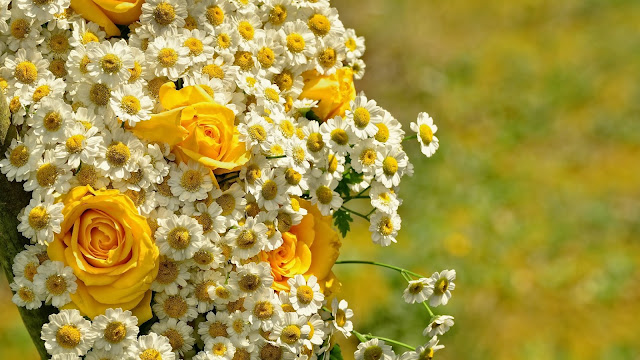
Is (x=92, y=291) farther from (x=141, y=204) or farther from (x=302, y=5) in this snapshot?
(x=302, y=5)

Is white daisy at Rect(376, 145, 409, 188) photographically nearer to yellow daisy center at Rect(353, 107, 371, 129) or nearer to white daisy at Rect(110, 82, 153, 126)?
yellow daisy center at Rect(353, 107, 371, 129)

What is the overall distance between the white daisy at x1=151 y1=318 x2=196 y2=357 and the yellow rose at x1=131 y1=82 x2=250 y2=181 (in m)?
0.28

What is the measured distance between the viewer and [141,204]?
4.16 feet

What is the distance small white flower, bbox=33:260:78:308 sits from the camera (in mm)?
1242

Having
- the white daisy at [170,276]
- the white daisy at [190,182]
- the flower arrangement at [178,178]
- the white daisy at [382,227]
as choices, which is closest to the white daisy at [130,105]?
the flower arrangement at [178,178]

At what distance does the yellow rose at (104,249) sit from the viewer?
1.23 m

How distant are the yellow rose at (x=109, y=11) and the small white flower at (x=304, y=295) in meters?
0.56

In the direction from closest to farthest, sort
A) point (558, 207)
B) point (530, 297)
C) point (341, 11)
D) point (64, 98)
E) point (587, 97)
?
1. point (64, 98)
2. point (530, 297)
3. point (558, 207)
4. point (587, 97)
5. point (341, 11)

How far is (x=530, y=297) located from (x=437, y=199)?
0.74m

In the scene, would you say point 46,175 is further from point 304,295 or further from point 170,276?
point 304,295

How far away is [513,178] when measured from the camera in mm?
4234

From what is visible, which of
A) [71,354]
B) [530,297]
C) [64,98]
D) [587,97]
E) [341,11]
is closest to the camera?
[71,354]

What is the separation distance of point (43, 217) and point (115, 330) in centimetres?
22

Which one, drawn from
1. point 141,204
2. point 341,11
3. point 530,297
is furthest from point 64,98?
point 341,11
